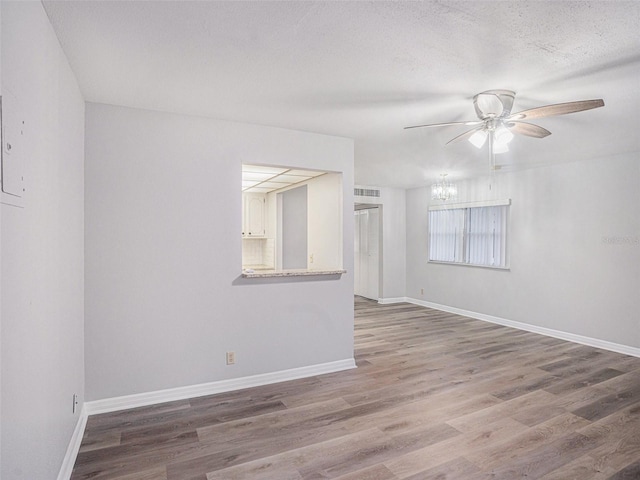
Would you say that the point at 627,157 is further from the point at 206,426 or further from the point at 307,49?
the point at 206,426

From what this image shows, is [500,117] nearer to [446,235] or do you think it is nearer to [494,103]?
[494,103]

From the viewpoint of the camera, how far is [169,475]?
221 cm

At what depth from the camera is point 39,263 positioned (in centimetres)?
169

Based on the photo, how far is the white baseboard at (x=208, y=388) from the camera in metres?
2.99

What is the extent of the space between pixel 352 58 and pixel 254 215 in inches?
174

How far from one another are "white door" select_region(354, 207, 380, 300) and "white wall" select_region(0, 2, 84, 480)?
20.6 feet

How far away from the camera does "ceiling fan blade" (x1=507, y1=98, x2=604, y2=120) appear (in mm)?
2273

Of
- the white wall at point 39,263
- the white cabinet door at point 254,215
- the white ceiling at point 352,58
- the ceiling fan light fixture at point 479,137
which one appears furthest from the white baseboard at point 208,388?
the white cabinet door at point 254,215

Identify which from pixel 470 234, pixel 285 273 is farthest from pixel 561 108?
pixel 470 234

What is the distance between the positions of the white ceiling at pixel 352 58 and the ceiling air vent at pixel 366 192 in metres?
3.98

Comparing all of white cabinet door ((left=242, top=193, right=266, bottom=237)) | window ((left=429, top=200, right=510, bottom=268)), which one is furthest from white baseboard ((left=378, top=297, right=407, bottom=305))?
white cabinet door ((left=242, top=193, right=266, bottom=237))

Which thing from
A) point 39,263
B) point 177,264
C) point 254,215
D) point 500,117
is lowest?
point 177,264

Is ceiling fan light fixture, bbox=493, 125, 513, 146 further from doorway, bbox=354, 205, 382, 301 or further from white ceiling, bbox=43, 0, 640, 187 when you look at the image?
doorway, bbox=354, 205, 382, 301

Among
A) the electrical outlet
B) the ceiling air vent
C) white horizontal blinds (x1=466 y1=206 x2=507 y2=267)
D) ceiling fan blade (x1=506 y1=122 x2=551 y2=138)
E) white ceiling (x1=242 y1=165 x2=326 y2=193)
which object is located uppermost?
the ceiling air vent
